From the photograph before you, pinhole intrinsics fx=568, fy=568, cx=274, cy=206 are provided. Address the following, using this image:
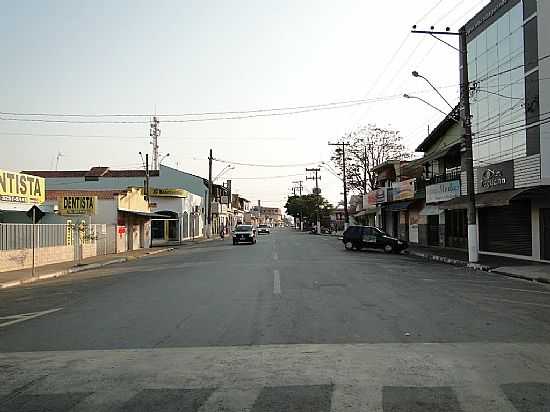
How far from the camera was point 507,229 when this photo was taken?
29547 mm

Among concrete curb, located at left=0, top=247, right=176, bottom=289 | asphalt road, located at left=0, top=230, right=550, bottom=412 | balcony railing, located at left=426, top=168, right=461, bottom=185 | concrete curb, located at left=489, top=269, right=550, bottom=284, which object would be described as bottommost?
concrete curb, located at left=0, top=247, right=176, bottom=289

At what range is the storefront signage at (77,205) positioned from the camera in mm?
33344

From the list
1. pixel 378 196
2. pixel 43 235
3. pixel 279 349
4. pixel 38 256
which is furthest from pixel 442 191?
pixel 279 349

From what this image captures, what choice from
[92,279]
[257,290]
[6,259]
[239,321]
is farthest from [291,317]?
[6,259]

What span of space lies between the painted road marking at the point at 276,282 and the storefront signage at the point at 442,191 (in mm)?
19071

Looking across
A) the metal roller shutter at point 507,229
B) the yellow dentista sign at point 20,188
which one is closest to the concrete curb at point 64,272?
the yellow dentista sign at point 20,188

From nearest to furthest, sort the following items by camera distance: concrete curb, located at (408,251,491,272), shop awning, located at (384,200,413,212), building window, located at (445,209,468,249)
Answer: concrete curb, located at (408,251,491,272) → building window, located at (445,209,468,249) → shop awning, located at (384,200,413,212)

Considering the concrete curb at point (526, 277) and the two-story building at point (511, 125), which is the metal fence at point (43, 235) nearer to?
the concrete curb at point (526, 277)

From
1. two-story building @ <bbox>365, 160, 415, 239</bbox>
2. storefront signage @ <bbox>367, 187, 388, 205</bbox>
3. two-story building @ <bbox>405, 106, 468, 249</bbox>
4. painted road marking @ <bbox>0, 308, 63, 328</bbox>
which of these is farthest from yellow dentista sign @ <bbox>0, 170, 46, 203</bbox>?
storefront signage @ <bbox>367, 187, 388, 205</bbox>

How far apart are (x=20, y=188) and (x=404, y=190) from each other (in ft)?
102

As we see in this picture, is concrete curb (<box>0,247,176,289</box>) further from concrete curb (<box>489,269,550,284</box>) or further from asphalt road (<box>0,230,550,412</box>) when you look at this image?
concrete curb (<box>489,269,550,284</box>)

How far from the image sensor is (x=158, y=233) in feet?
216

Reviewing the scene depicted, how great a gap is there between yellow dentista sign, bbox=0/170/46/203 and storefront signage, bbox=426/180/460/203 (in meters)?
24.8

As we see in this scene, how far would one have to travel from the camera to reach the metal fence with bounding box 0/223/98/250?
25047mm
